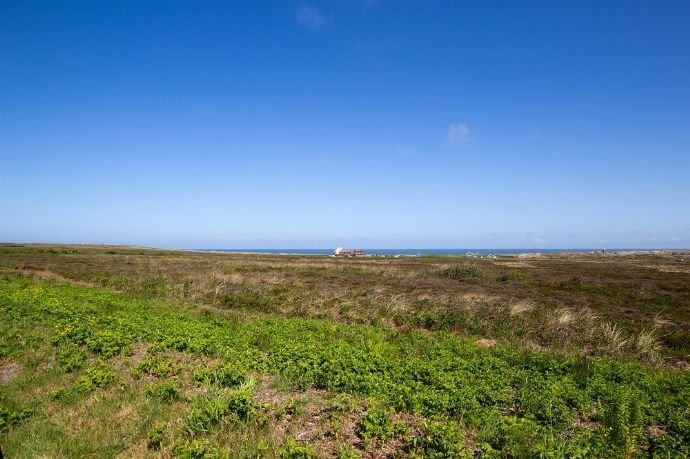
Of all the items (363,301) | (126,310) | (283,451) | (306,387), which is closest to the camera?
(283,451)

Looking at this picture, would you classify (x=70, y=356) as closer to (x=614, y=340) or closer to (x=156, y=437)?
(x=156, y=437)

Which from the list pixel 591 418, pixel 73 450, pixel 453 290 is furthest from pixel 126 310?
pixel 453 290

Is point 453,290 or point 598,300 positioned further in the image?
point 453,290

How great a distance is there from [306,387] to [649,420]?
280 inches

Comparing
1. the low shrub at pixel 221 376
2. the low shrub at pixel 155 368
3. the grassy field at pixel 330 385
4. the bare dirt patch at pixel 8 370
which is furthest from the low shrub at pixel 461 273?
the bare dirt patch at pixel 8 370

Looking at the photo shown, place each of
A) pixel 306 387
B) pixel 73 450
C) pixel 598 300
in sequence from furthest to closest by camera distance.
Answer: pixel 598 300 → pixel 306 387 → pixel 73 450

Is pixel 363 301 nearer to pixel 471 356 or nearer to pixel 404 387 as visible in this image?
pixel 471 356

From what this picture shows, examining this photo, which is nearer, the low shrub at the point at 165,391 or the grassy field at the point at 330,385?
the grassy field at the point at 330,385

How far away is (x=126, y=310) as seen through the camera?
56.7 feet

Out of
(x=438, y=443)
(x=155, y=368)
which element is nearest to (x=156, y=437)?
(x=155, y=368)

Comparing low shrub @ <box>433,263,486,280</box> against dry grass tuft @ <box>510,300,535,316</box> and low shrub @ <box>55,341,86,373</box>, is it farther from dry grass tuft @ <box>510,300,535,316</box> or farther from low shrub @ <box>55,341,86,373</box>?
low shrub @ <box>55,341,86,373</box>

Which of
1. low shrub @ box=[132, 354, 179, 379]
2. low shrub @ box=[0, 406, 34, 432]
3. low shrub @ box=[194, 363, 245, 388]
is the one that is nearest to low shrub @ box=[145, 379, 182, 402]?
low shrub @ box=[194, 363, 245, 388]

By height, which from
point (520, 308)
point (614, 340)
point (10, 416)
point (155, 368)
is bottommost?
point (614, 340)

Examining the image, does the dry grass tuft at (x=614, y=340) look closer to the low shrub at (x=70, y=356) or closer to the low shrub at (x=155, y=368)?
the low shrub at (x=155, y=368)
